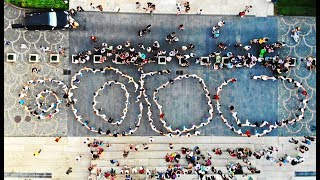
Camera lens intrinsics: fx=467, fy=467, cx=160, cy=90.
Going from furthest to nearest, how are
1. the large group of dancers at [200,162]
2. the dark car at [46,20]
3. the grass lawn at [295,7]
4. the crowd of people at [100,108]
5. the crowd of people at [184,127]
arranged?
the grass lawn at [295,7]
the crowd of people at [184,127]
the crowd of people at [100,108]
the dark car at [46,20]
the large group of dancers at [200,162]

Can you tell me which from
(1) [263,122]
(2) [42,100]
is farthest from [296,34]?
(2) [42,100]

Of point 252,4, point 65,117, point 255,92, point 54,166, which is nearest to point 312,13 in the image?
point 252,4

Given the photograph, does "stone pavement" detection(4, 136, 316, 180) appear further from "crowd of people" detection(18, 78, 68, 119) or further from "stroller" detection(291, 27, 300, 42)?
"stroller" detection(291, 27, 300, 42)

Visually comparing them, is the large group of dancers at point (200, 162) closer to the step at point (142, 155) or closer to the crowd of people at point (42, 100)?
the step at point (142, 155)

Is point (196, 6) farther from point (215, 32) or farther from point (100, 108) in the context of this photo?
point (100, 108)

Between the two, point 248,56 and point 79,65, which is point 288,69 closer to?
point 248,56

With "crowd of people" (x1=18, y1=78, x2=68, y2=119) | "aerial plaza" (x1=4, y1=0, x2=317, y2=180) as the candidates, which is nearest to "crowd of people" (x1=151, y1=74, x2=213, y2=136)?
"aerial plaza" (x1=4, y1=0, x2=317, y2=180)

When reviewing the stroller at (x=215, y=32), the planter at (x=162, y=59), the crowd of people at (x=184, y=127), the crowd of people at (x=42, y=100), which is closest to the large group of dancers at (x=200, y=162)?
the crowd of people at (x=184, y=127)
